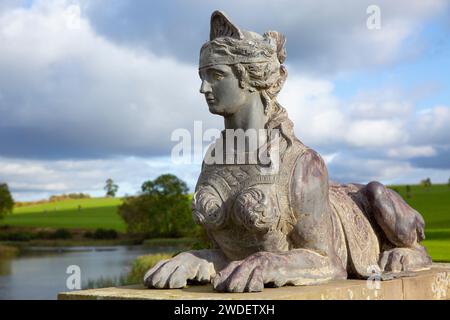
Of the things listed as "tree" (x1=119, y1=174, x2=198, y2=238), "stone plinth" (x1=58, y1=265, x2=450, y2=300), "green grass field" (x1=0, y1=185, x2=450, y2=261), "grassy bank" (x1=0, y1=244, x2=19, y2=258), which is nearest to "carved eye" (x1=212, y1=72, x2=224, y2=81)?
"stone plinth" (x1=58, y1=265, x2=450, y2=300)

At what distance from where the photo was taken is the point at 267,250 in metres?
4.56

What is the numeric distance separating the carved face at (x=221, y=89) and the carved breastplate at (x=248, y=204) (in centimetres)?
45

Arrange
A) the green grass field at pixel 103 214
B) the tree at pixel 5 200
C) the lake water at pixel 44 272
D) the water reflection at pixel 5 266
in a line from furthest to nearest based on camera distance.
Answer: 1. the tree at pixel 5 200
2. the green grass field at pixel 103 214
3. the water reflection at pixel 5 266
4. the lake water at pixel 44 272

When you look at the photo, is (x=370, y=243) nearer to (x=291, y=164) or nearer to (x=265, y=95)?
(x=291, y=164)

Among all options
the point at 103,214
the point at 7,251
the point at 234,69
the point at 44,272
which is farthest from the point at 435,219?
the point at 103,214

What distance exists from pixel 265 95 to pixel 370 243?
170 centimetres

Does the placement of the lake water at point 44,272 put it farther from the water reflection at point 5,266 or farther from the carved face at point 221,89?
the carved face at point 221,89

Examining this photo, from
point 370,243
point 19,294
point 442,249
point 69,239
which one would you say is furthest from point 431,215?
point 370,243

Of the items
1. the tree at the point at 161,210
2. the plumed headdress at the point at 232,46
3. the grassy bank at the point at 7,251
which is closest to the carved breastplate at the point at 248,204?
the plumed headdress at the point at 232,46

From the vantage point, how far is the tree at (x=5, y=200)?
5184cm

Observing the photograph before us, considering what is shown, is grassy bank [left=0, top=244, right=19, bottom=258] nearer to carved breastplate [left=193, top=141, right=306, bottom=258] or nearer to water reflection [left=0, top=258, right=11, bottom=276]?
water reflection [left=0, top=258, right=11, bottom=276]

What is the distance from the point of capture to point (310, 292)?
401 centimetres

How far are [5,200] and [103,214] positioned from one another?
15.9m

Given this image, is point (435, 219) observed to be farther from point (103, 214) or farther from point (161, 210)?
point (103, 214)
